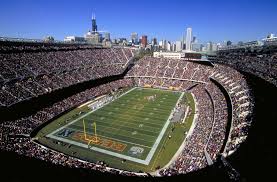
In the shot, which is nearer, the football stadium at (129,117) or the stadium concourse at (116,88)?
the football stadium at (129,117)

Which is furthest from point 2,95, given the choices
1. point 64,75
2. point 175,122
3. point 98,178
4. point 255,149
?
point 255,149

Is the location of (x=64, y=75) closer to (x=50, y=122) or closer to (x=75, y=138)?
(x=50, y=122)

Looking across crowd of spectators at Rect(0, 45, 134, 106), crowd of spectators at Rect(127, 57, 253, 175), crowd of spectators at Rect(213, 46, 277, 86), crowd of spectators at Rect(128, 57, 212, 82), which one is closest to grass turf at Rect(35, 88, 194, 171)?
crowd of spectators at Rect(127, 57, 253, 175)

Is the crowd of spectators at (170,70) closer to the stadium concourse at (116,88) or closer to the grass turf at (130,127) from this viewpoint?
the stadium concourse at (116,88)

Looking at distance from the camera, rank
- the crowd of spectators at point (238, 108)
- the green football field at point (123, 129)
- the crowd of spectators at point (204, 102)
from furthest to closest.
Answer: the green football field at point (123, 129) < the crowd of spectators at point (204, 102) < the crowd of spectators at point (238, 108)

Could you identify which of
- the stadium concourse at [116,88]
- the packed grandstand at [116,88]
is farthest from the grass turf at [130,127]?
the stadium concourse at [116,88]
